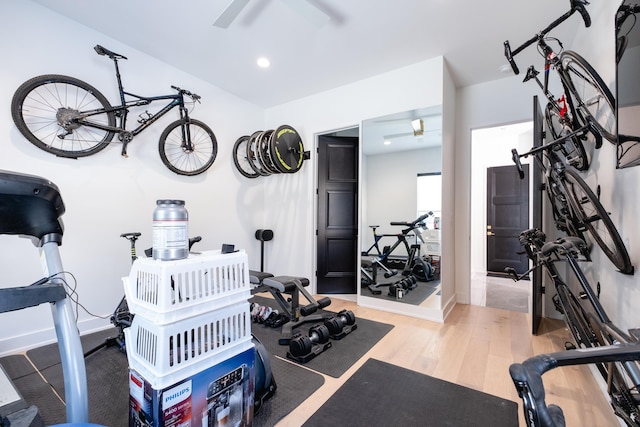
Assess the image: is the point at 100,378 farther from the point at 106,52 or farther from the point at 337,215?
the point at 337,215

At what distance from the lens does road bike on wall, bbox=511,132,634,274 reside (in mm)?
1502

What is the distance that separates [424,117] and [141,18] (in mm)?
3177

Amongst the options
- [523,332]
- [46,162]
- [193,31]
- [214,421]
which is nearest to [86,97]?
[46,162]

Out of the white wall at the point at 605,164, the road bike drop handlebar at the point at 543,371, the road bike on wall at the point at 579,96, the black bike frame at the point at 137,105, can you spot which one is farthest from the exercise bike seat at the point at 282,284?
the road bike on wall at the point at 579,96

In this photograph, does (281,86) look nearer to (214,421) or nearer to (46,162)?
(46,162)

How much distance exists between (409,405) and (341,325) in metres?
1.03

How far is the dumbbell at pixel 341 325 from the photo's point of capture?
2633 millimetres

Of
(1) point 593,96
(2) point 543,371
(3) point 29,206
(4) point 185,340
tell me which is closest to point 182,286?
(4) point 185,340

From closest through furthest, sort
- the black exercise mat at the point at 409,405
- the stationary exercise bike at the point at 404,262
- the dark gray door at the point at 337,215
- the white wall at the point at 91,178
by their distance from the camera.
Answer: the black exercise mat at the point at 409,405, the white wall at the point at 91,178, the stationary exercise bike at the point at 404,262, the dark gray door at the point at 337,215

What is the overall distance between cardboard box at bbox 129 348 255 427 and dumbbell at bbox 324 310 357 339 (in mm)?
1417

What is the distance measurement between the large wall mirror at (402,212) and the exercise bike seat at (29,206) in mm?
3208

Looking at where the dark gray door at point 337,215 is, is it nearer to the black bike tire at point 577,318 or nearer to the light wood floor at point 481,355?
the light wood floor at point 481,355

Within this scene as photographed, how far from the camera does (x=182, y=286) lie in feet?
3.58

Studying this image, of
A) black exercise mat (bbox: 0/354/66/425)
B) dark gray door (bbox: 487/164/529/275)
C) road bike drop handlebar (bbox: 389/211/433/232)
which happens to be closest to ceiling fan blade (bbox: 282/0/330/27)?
road bike drop handlebar (bbox: 389/211/433/232)
